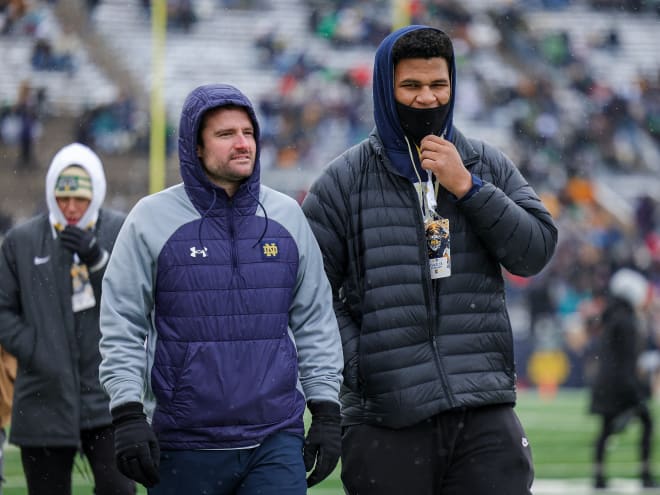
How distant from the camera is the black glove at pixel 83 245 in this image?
5.66 m

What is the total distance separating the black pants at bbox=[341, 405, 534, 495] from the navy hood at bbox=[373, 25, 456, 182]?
0.73 meters

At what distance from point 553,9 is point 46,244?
22752 mm

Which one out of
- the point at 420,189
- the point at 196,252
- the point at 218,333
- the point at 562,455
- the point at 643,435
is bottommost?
the point at 562,455

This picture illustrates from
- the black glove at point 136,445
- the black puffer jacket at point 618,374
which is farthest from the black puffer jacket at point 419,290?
the black puffer jacket at point 618,374

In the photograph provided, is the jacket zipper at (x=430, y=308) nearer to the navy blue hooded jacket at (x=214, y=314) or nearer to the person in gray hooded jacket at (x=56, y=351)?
the navy blue hooded jacket at (x=214, y=314)

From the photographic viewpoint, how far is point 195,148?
3.77 meters

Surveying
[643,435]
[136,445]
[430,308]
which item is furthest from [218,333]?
[643,435]

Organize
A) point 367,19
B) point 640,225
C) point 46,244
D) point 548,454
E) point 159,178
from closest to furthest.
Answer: point 46,244 → point 548,454 → point 159,178 → point 640,225 → point 367,19

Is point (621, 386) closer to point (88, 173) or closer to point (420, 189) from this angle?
point (88, 173)

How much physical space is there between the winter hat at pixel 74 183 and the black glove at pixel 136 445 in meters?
2.46

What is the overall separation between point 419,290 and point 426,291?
0.07 feet

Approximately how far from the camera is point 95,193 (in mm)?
5957

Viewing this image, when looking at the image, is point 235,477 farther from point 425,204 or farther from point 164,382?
point 425,204

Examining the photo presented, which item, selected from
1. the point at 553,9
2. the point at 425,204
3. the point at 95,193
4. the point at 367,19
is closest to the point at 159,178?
the point at 367,19
